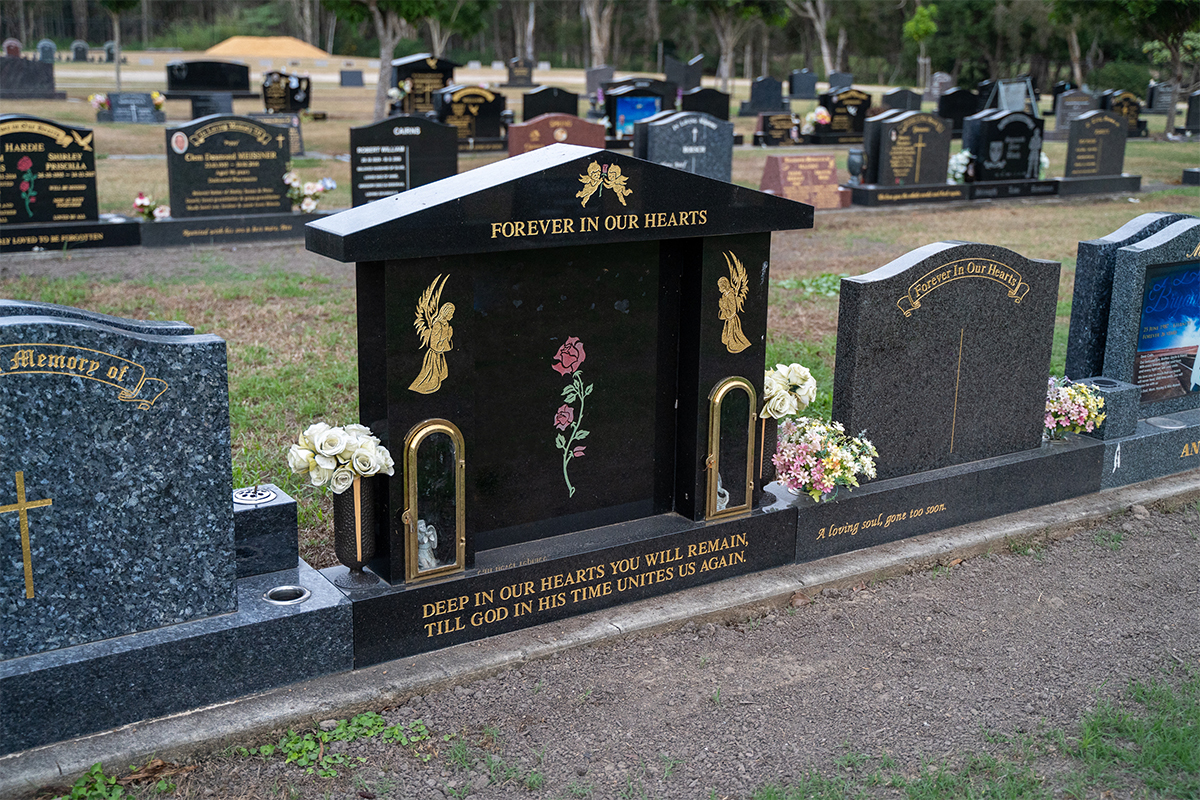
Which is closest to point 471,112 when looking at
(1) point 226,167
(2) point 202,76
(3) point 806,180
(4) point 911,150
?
(3) point 806,180

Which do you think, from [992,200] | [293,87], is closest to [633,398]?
[992,200]

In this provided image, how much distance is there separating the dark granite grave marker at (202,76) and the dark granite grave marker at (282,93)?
5978 millimetres

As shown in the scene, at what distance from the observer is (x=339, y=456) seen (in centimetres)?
386

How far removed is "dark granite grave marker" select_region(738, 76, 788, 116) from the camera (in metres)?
34.0

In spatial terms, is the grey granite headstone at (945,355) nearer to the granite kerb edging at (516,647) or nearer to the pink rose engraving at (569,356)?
the granite kerb edging at (516,647)

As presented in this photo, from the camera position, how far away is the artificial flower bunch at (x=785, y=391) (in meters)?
4.84

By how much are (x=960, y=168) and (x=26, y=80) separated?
2843cm

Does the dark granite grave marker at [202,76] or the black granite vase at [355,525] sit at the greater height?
the dark granite grave marker at [202,76]

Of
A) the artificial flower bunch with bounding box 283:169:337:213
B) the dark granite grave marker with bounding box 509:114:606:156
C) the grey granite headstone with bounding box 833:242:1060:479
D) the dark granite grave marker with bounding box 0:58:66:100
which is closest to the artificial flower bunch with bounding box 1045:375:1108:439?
the grey granite headstone with bounding box 833:242:1060:479

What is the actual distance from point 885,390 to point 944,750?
1.89 metres

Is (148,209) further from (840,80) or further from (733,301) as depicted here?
(840,80)

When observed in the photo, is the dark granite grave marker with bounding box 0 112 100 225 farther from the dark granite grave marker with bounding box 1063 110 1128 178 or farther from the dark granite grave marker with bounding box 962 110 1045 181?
the dark granite grave marker with bounding box 1063 110 1128 178

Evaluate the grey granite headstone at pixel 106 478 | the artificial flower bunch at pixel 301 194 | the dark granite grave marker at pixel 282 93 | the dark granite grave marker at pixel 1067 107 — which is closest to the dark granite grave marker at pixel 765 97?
the dark granite grave marker at pixel 1067 107

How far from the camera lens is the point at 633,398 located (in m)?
4.65
